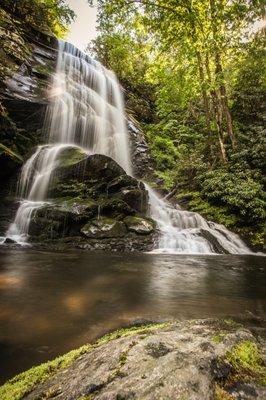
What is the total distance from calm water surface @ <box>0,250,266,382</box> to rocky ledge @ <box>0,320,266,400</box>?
844 mm

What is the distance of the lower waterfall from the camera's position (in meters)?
10.1

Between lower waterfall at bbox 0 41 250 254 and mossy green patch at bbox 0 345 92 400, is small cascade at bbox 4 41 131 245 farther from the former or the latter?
mossy green patch at bbox 0 345 92 400

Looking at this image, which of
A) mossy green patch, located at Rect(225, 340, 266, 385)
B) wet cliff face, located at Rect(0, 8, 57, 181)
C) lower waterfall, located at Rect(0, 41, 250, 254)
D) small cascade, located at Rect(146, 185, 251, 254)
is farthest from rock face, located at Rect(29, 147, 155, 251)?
mossy green patch, located at Rect(225, 340, 266, 385)

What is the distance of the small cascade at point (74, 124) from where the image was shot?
466 inches

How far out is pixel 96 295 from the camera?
441 cm

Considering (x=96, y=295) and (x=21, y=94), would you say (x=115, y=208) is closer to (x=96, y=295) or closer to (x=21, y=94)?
(x=96, y=295)

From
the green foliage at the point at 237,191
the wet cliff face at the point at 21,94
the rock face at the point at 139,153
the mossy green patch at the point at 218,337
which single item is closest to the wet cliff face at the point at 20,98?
the wet cliff face at the point at 21,94

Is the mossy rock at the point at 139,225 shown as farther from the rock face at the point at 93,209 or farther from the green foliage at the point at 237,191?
the green foliage at the point at 237,191

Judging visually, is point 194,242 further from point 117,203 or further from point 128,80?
point 128,80

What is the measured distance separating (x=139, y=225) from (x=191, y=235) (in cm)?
194

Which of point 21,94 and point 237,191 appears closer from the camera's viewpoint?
point 237,191

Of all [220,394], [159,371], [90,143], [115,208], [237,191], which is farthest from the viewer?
[90,143]

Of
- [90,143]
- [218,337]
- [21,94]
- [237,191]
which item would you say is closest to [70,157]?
[90,143]

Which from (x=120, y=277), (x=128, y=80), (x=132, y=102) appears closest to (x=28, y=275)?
(x=120, y=277)
